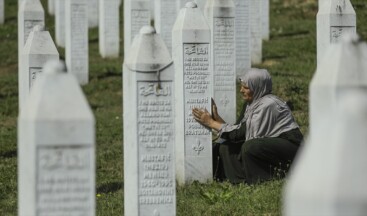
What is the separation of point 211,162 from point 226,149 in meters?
0.25

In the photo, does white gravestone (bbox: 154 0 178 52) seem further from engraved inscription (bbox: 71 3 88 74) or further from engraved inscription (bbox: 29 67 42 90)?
engraved inscription (bbox: 29 67 42 90)

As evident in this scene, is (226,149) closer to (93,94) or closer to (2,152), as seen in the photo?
(2,152)

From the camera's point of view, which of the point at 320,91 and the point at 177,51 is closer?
the point at 320,91

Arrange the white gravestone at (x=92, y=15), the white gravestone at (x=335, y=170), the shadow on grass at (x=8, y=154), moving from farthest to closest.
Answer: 1. the white gravestone at (x=92, y=15)
2. the shadow on grass at (x=8, y=154)
3. the white gravestone at (x=335, y=170)

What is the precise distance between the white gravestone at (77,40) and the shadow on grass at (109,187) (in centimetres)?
877

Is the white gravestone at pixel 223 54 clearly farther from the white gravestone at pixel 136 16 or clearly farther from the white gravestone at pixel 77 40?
the white gravestone at pixel 77 40

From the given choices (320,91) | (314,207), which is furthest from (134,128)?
(314,207)

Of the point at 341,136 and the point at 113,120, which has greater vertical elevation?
the point at 341,136

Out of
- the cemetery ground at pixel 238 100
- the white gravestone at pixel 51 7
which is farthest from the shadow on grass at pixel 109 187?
the white gravestone at pixel 51 7

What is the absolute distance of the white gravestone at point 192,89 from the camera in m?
12.1

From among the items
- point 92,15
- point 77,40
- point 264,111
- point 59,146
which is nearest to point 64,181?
point 59,146

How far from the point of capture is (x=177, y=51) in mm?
12227

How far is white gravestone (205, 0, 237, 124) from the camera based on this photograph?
14.6 meters

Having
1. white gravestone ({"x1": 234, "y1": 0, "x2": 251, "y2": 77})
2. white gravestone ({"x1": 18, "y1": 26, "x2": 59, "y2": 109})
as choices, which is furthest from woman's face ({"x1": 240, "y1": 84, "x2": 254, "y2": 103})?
white gravestone ({"x1": 234, "y1": 0, "x2": 251, "y2": 77})
